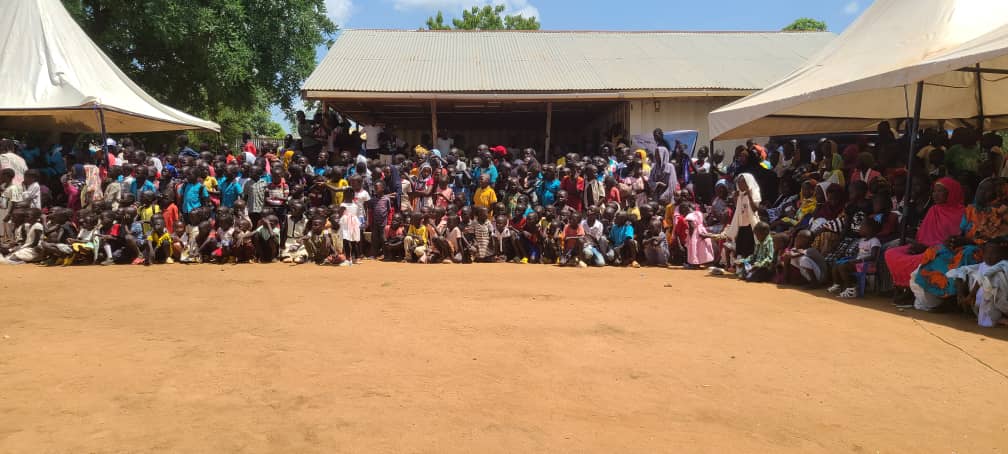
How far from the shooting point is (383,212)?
1060 centimetres

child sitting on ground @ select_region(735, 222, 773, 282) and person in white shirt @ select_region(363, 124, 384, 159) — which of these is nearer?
child sitting on ground @ select_region(735, 222, 773, 282)

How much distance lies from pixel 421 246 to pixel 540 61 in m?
7.62

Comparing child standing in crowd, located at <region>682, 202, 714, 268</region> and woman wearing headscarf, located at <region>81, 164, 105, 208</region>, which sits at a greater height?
woman wearing headscarf, located at <region>81, 164, 105, 208</region>

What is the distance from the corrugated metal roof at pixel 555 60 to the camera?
14156 mm

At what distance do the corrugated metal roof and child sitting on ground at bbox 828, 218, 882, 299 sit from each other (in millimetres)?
7248

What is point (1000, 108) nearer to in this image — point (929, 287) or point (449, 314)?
point (929, 287)

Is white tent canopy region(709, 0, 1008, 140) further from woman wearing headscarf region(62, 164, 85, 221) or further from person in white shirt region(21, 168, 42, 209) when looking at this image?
person in white shirt region(21, 168, 42, 209)

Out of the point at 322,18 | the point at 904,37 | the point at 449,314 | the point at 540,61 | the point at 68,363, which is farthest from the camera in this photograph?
the point at 322,18

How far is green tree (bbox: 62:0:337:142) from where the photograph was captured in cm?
1784

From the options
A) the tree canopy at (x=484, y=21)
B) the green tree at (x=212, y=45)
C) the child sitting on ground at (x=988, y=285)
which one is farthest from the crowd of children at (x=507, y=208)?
the tree canopy at (x=484, y=21)

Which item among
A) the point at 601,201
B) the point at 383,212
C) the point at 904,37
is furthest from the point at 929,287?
the point at 383,212

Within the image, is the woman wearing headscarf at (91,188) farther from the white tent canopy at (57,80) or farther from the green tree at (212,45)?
the green tree at (212,45)

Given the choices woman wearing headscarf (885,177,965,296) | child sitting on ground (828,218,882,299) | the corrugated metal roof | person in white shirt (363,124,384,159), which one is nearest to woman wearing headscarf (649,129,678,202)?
the corrugated metal roof

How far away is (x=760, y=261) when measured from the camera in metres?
8.44
